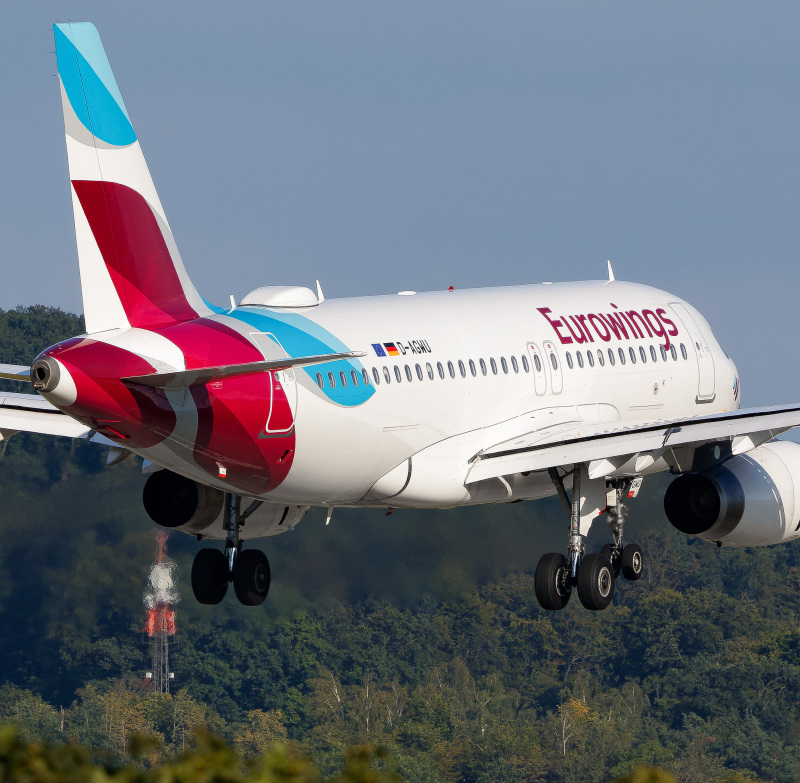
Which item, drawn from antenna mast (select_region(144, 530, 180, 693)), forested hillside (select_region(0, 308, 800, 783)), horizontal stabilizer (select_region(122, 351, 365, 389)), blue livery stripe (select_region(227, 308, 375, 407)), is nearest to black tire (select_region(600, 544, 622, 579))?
blue livery stripe (select_region(227, 308, 375, 407))

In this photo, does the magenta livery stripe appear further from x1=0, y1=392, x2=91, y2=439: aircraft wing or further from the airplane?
x1=0, y1=392, x2=91, y2=439: aircraft wing

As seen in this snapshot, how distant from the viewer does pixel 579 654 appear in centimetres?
14000

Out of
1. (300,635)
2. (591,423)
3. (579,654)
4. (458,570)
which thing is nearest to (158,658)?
(300,635)

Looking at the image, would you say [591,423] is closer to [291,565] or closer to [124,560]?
[291,565]

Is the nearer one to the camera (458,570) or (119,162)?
(119,162)

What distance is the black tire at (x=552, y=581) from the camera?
3394 centimetres

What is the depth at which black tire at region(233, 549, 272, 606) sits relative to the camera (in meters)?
34.8

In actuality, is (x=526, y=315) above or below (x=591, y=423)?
above

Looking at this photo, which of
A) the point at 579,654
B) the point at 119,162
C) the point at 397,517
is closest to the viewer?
the point at 119,162

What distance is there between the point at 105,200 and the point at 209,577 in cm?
940

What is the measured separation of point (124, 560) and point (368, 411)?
150ft

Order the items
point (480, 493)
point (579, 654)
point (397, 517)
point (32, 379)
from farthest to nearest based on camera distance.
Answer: point (579, 654)
point (397, 517)
point (480, 493)
point (32, 379)

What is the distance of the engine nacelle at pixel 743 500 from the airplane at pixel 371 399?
0.14 ft

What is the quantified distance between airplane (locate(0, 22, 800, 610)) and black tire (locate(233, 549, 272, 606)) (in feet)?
0.14
